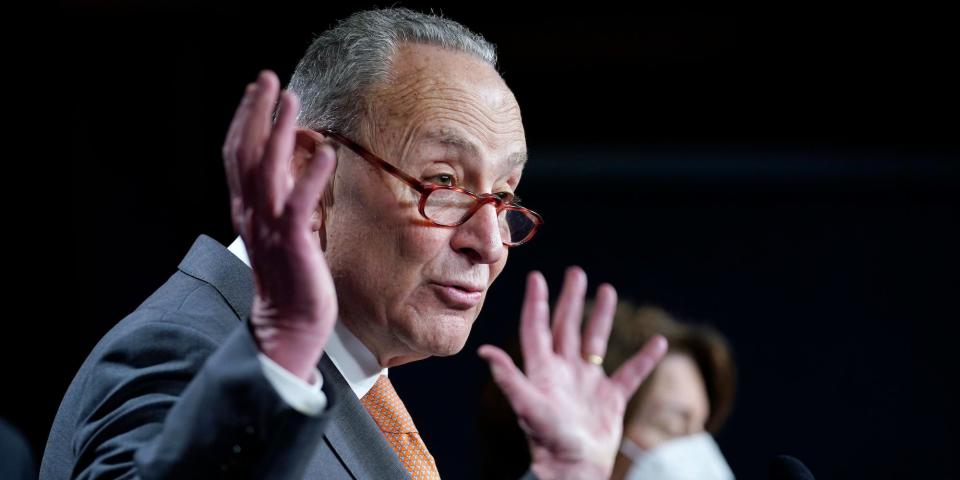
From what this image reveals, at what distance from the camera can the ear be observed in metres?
1.52

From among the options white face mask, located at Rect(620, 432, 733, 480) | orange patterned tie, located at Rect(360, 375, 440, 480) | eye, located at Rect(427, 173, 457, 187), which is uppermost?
eye, located at Rect(427, 173, 457, 187)

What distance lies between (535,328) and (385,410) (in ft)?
1.42

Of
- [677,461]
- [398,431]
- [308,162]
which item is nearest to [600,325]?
[398,431]

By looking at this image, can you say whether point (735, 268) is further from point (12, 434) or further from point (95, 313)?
point (12, 434)

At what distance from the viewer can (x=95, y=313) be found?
3.51m

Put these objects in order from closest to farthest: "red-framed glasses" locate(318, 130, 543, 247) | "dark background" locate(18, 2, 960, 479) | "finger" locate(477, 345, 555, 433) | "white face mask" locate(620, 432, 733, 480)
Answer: "finger" locate(477, 345, 555, 433) → "red-framed glasses" locate(318, 130, 543, 247) → "white face mask" locate(620, 432, 733, 480) → "dark background" locate(18, 2, 960, 479)

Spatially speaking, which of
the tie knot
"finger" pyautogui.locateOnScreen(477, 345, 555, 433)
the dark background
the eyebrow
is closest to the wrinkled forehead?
the eyebrow

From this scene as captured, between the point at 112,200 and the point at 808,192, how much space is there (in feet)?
8.53

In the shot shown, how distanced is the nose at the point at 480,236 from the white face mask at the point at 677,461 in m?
0.81

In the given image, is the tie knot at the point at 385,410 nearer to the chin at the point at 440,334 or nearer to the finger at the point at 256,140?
the chin at the point at 440,334

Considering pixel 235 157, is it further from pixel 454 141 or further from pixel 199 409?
pixel 454 141

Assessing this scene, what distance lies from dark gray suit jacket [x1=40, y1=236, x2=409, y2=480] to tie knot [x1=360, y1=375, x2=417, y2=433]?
0.38ft

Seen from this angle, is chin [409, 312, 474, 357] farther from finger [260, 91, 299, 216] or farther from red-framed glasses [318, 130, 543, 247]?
finger [260, 91, 299, 216]

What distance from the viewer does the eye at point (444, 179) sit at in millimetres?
1474
